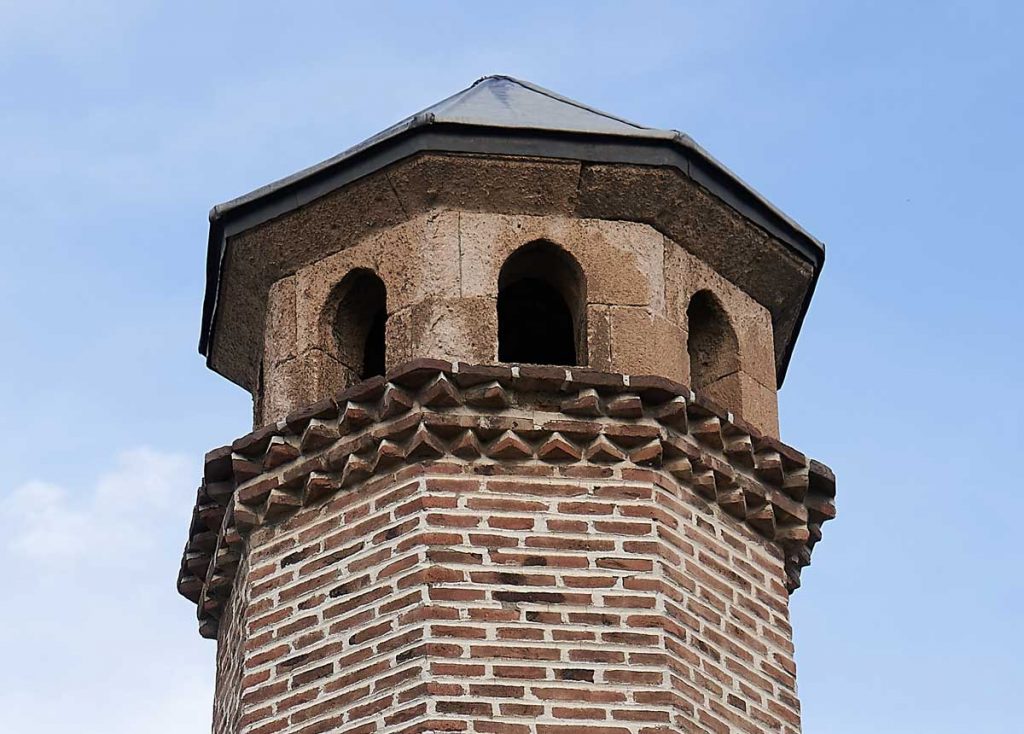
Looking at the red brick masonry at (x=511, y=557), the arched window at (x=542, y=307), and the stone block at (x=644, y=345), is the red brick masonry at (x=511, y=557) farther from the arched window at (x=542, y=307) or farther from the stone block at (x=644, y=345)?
the arched window at (x=542, y=307)

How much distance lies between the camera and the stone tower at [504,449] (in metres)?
9.79

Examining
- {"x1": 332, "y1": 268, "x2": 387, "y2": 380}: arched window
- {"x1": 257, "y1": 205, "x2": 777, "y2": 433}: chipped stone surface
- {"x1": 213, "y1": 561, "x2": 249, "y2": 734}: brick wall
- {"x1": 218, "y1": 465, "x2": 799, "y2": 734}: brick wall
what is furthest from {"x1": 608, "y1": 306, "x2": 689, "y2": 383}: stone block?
{"x1": 213, "y1": 561, "x2": 249, "y2": 734}: brick wall

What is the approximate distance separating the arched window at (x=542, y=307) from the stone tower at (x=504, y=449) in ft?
0.11

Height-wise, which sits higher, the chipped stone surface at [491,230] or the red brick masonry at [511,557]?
the chipped stone surface at [491,230]

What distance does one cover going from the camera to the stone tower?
979 cm

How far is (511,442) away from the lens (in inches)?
405

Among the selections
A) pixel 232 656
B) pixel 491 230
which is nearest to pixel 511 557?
pixel 232 656

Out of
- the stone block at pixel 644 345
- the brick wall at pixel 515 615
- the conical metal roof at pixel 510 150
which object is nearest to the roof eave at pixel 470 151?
the conical metal roof at pixel 510 150

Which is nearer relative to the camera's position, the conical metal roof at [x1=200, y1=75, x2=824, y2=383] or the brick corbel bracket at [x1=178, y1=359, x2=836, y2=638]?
the brick corbel bracket at [x1=178, y1=359, x2=836, y2=638]

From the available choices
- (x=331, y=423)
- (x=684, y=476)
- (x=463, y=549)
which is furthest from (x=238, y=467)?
(x=684, y=476)

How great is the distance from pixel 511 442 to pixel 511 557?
559 mm

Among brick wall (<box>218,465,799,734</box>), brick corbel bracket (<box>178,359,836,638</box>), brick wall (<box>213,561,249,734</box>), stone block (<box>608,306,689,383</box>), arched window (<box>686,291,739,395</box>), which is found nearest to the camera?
brick wall (<box>218,465,799,734</box>)

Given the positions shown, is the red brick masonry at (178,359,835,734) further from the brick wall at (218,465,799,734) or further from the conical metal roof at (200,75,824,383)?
the conical metal roof at (200,75,824,383)

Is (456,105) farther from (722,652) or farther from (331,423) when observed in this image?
(722,652)
